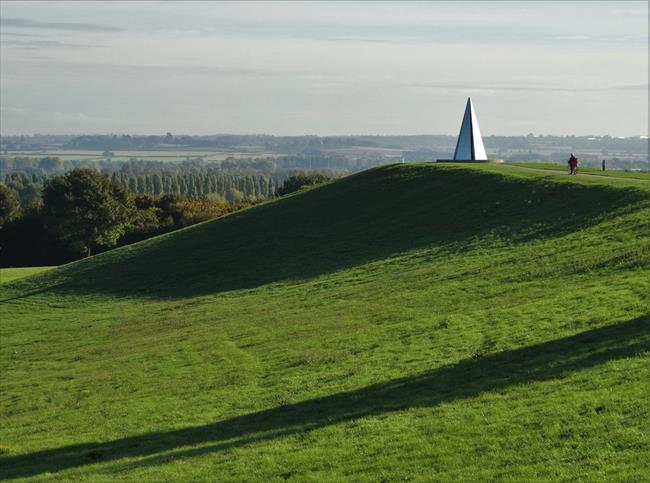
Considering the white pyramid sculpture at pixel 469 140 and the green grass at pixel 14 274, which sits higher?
the white pyramid sculpture at pixel 469 140

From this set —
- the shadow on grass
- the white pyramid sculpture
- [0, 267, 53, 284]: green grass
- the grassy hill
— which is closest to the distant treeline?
[0, 267, 53, 284]: green grass

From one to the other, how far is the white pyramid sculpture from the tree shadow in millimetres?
6744

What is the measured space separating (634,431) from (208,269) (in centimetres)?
4070

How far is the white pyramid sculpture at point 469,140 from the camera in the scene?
74000 mm

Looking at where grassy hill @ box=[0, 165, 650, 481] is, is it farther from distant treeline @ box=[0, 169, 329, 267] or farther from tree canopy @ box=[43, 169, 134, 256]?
distant treeline @ box=[0, 169, 329, 267]

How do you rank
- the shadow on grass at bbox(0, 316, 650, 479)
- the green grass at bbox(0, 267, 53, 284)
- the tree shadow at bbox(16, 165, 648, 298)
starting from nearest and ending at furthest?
the shadow on grass at bbox(0, 316, 650, 479)
the tree shadow at bbox(16, 165, 648, 298)
the green grass at bbox(0, 267, 53, 284)

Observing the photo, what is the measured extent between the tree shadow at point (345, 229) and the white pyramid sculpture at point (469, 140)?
674 centimetres

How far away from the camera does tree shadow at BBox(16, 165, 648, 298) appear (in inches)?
1905

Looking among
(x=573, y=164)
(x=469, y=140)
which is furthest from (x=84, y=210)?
(x=573, y=164)

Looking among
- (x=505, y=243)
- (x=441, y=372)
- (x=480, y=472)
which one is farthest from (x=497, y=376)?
(x=505, y=243)

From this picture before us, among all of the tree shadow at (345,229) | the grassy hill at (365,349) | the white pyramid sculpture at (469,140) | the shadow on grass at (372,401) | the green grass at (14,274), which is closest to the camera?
the grassy hill at (365,349)

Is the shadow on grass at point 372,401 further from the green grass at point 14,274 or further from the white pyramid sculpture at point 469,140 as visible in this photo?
the white pyramid sculpture at point 469,140

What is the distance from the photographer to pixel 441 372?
24.2 m

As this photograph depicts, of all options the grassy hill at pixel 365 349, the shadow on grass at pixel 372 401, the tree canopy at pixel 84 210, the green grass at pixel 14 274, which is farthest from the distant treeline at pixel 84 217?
the shadow on grass at pixel 372 401
